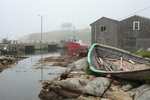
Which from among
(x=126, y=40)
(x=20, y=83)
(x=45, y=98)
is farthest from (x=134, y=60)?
(x=126, y=40)

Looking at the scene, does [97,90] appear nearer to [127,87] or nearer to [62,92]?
[127,87]

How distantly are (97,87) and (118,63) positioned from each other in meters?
5.02

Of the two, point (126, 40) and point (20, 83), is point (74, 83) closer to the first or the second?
point (20, 83)

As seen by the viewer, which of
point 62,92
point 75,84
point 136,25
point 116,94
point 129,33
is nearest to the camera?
point 116,94

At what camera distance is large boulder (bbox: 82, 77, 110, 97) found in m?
7.81

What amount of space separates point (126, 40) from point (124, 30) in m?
1.86

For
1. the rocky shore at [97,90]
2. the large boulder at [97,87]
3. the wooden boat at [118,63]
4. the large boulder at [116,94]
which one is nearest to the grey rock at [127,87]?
the rocky shore at [97,90]

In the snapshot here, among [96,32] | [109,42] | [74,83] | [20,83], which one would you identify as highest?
[96,32]

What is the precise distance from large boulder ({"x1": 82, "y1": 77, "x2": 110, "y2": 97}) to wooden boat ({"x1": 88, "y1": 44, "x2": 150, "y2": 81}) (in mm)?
743

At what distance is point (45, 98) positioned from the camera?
920 centimetres

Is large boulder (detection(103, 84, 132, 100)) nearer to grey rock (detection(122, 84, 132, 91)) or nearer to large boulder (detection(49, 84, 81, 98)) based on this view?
grey rock (detection(122, 84, 132, 91))

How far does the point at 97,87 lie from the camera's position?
8.05m

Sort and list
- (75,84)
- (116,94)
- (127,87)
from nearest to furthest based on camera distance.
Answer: (116,94), (127,87), (75,84)

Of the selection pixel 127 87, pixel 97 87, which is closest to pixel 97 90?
pixel 97 87
